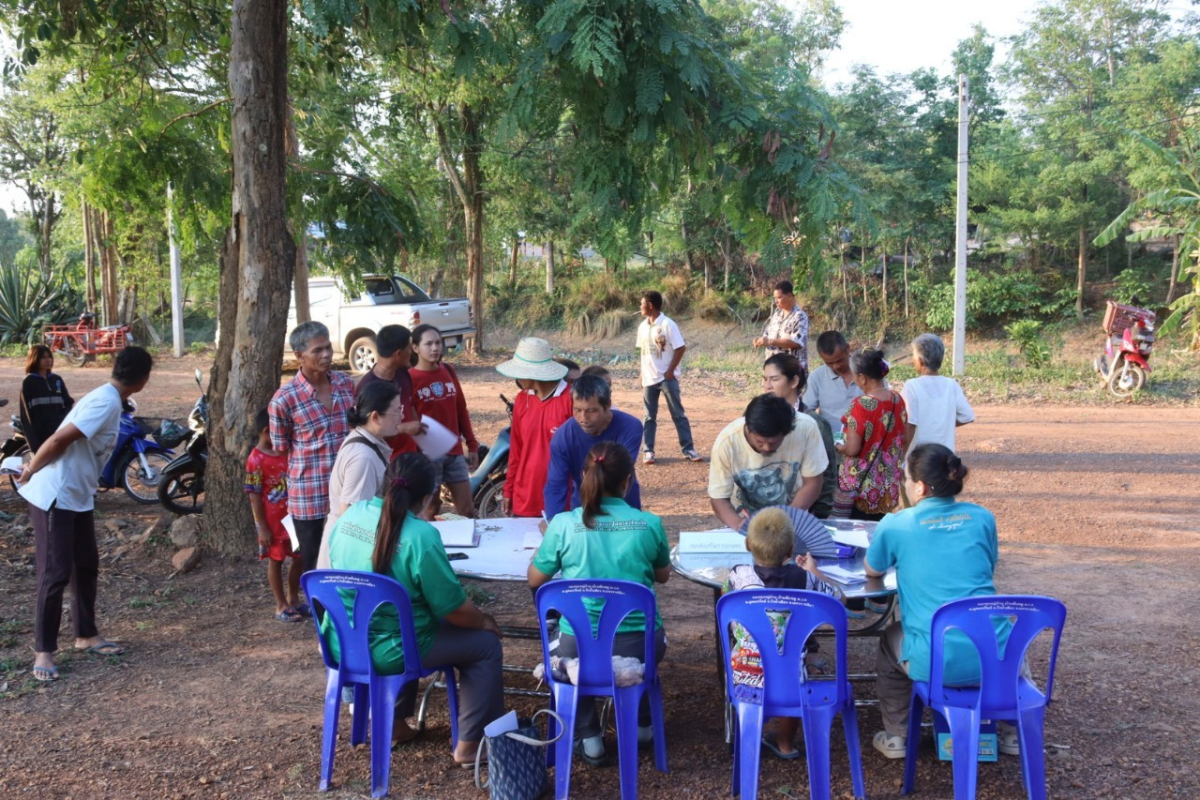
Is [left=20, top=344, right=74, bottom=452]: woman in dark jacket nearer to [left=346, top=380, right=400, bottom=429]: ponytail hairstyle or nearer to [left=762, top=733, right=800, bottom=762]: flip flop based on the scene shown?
[left=346, top=380, right=400, bottom=429]: ponytail hairstyle

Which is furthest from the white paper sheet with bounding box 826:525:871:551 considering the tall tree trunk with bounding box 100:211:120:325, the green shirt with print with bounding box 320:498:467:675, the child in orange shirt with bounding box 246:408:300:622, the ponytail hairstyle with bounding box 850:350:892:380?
the tall tree trunk with bounding box 100:211:120:325

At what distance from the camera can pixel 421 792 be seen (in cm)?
371

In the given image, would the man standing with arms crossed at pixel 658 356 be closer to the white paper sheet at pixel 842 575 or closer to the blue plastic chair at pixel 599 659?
the white paper sheet at pixel 842 575

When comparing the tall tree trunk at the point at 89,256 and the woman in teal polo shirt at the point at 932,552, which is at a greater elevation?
the tall tree trunk at the point at 89,256

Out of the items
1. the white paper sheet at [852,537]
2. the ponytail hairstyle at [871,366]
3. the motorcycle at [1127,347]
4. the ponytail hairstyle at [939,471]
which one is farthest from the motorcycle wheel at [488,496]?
the motorcycle at [1127,347]

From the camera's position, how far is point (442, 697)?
15.2ft

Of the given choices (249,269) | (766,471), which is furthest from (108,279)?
(766,471)

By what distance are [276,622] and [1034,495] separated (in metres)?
6.52

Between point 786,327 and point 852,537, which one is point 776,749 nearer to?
point 852,537

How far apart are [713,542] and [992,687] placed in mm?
1433

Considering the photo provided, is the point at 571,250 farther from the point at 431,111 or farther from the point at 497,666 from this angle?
the point at 497,666

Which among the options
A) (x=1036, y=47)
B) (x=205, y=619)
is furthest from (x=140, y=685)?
(x=1036, y=47)

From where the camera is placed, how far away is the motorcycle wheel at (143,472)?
8.38 metres

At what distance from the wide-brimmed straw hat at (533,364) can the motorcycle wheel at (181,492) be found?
380 centimetres
